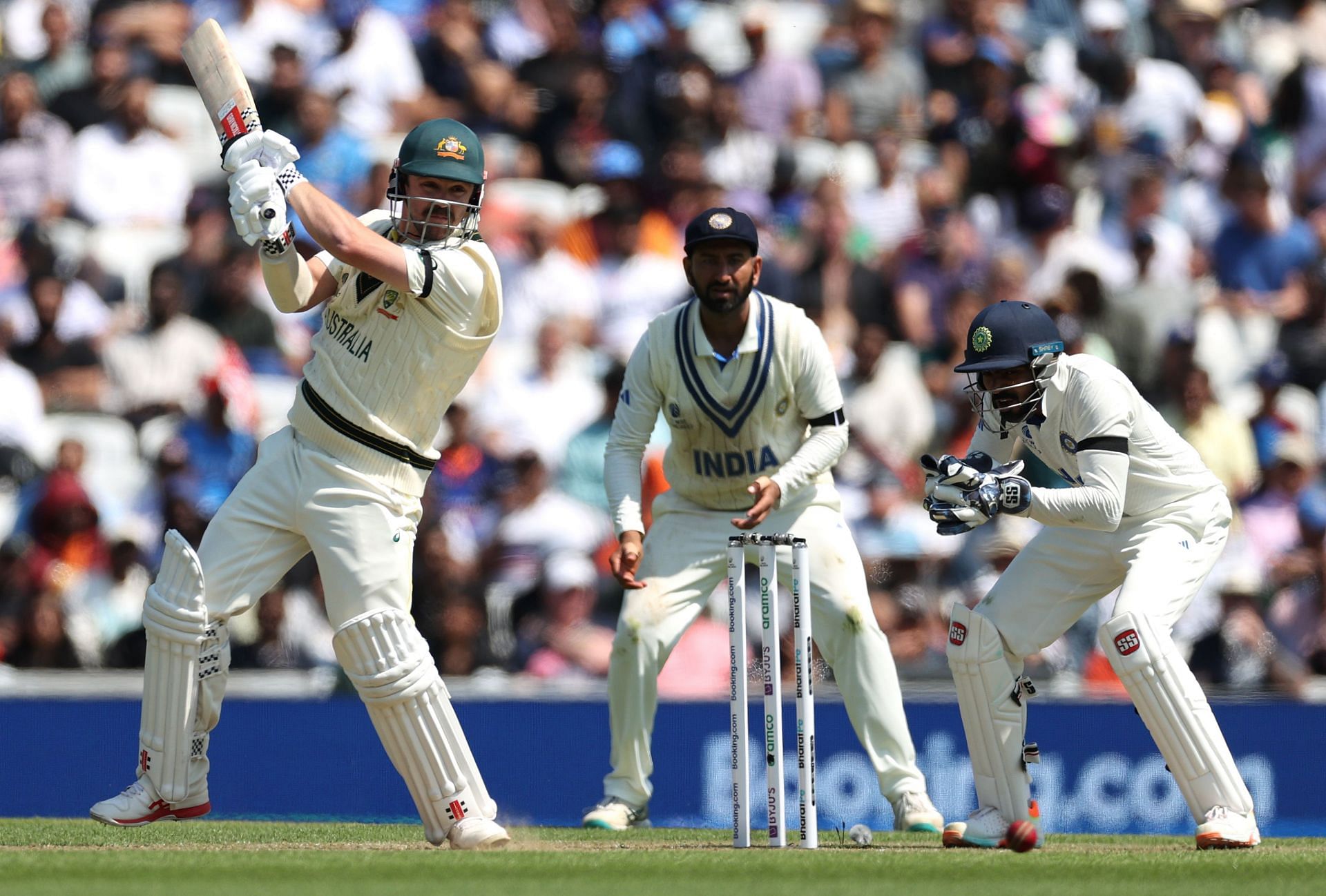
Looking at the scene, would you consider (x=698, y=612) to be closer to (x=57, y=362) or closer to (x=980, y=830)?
(x=980, y=830)

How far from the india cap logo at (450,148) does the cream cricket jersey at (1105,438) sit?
1959mm

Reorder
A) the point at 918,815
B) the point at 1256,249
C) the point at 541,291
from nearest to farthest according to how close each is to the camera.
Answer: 1. the point at 918,815
2. the point at 541,291
3. the point at 1256,249

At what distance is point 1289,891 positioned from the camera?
506 cm

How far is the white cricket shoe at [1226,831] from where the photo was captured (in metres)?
6.07

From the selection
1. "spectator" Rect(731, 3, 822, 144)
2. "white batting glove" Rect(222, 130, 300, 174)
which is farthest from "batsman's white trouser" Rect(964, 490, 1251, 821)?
"spectator" Rect(731, 3, 822, 144)

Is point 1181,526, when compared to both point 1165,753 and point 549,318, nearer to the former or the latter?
point 1165,753

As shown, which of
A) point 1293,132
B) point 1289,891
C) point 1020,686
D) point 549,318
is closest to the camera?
point 1289,891

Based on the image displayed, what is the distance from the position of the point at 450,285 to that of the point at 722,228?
1.53 m

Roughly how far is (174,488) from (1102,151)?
6701 mm

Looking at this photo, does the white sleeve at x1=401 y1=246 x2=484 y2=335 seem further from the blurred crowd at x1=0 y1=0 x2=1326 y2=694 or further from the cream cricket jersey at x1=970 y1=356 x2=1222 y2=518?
the blurred crowd at x1=0 y1=0 x2=1326 y2=694

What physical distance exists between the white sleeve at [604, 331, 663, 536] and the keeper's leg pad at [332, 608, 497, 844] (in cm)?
164

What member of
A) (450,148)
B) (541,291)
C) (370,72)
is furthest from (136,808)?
(370,72)

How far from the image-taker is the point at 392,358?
6.00m

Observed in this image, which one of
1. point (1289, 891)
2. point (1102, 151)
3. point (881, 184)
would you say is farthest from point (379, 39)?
point (1289, 891)
